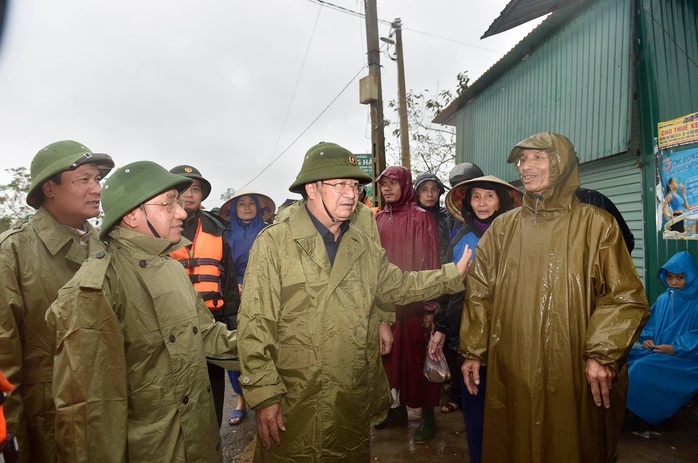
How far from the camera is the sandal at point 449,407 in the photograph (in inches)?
171

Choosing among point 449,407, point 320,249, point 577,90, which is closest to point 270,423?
point 320,249

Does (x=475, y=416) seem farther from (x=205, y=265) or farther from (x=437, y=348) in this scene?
(x=205, y=265)

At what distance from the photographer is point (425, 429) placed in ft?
12.2

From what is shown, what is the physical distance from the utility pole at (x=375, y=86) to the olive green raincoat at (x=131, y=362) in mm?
7777

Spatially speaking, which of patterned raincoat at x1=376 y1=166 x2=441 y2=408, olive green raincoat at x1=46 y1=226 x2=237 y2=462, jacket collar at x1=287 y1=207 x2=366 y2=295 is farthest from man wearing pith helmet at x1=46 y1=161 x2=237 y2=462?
patterned raincoat at x1=376 y1=166 x2=441 y2=408

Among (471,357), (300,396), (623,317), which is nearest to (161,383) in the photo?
(300,396)

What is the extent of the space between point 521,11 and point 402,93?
6.52m

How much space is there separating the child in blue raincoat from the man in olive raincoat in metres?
2.05

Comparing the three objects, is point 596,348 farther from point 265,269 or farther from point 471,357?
point 265,269

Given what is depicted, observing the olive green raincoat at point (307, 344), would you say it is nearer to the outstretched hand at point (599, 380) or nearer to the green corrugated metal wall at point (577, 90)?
the outstretched hand at point (599, 380)

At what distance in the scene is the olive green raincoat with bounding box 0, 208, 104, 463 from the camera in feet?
6.32

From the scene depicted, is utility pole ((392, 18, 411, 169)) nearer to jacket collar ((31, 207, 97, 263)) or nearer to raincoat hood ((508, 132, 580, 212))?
raincoat hood ((508, 132, 580, 212))

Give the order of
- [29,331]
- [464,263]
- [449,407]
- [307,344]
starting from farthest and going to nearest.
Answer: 1. [449,407]
2. [464,263]
3. [29,331]
4. [307,344]

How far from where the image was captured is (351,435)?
2020mm
